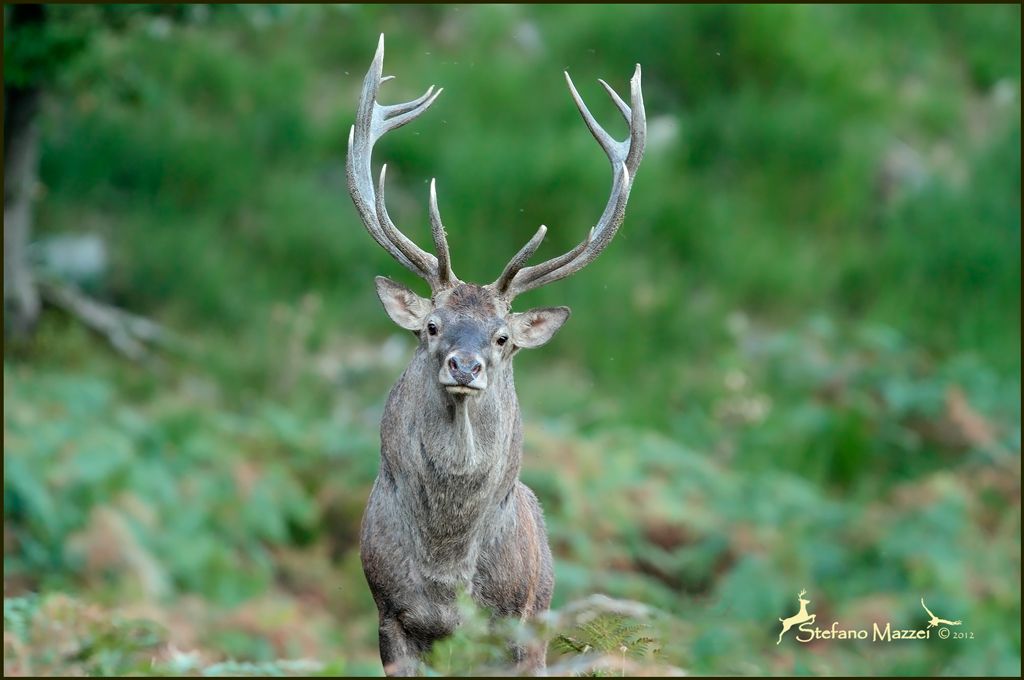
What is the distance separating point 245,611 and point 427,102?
4595 mm

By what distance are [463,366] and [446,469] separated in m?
0.51

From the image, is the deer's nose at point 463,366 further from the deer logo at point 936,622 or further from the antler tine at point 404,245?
the deer logo at point 936,622

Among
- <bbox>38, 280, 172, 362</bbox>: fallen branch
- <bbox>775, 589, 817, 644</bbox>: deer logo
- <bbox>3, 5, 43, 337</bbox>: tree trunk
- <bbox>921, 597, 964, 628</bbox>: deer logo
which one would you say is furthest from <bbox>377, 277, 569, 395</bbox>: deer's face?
<bbox>38, 280, 172, 362</bbox>: fallen branch

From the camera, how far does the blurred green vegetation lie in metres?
10.1

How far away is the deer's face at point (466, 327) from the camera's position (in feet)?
17.2

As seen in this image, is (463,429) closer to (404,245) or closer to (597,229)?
(404,245)

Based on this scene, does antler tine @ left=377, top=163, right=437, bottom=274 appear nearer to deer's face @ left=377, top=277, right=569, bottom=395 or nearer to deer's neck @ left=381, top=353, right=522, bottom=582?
deer's face @ left=377, top=277, right=569, bottom=395

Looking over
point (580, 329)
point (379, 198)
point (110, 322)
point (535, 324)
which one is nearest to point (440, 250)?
point (379, 198)

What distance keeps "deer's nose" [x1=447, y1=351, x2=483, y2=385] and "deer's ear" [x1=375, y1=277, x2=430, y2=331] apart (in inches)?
17.7

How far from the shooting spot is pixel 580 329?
14.4m

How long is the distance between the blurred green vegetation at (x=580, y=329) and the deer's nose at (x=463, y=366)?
6.12ft

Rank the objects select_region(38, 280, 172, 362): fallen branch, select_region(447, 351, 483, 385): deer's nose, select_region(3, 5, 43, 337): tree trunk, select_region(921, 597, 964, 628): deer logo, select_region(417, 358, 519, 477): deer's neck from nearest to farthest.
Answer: select_region(447, 351, 483, 385): deer's nose, select_region(417, 358, 519, 477): deer's neck, select_region(921, 597, 964, 628): deer logo, select_region(3, 5, 43, 337): tree trunk, select_region(38, 280, 172, 362): fallen branch

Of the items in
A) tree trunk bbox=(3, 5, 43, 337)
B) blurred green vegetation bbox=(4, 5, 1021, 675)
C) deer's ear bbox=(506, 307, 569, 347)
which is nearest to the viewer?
deer's ear bbox=(506, 307, 569, 347)

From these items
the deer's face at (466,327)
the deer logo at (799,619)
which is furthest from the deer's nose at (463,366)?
the deer logo at (799,619)
